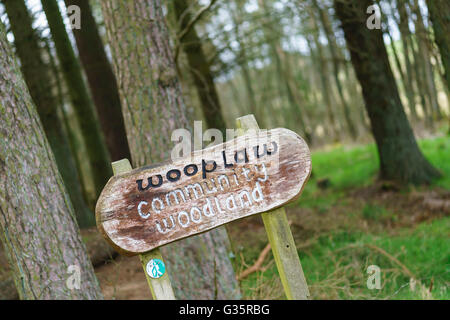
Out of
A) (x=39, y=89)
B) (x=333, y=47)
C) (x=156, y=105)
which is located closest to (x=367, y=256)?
(x=156, y=105)

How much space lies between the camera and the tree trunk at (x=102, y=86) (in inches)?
300

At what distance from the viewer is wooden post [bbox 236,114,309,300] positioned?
3090mm

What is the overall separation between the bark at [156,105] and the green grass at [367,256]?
48 cm

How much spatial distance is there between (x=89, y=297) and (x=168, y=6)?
20.4ft

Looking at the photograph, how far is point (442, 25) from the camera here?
508 centimetres

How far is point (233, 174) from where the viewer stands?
2990mm

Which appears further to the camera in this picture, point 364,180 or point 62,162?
point 364,180

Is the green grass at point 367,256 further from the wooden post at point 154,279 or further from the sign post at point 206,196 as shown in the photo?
the wooden post at point 154,279

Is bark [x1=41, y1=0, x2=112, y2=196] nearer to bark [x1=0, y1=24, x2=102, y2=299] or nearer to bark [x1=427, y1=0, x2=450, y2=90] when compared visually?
bark [x1=0, y1=24, x2=102, y2=299]

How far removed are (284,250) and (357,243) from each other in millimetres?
3046

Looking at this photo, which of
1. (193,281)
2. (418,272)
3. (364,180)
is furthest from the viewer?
(364,180)
